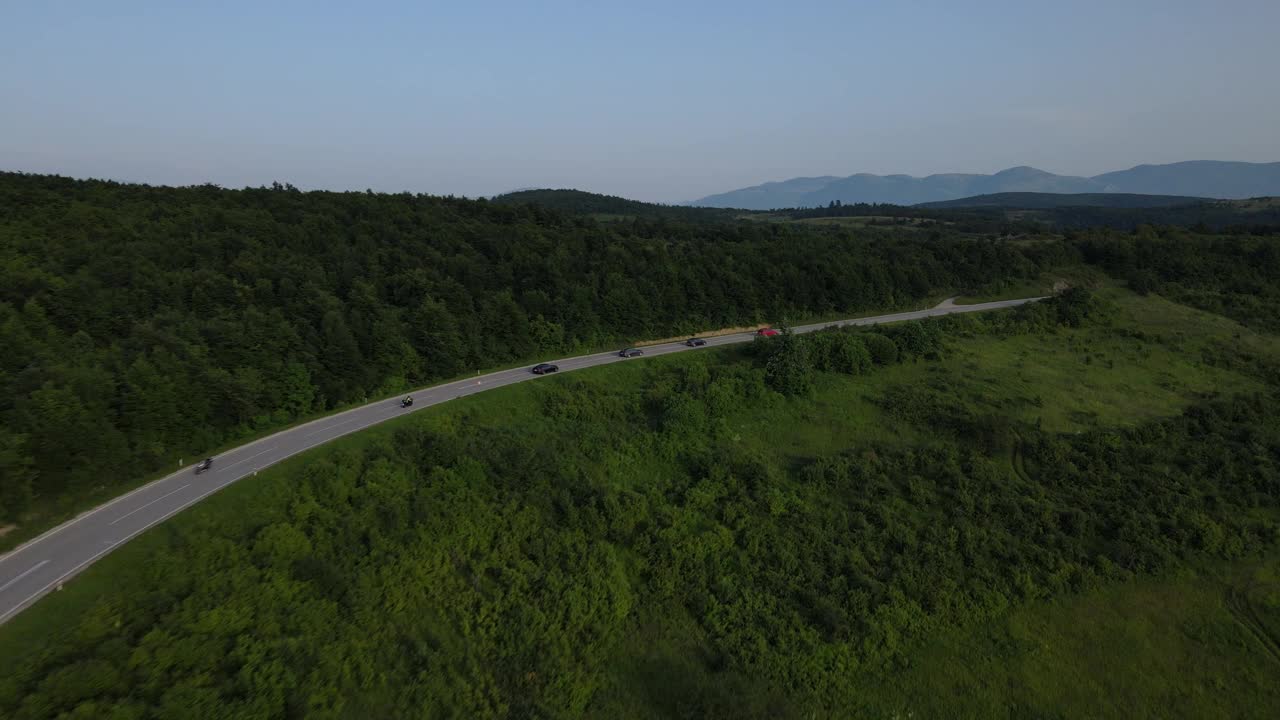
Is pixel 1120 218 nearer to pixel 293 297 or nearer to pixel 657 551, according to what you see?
pixel 657 551

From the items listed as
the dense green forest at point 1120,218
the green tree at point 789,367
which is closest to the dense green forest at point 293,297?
the green tree at point 789,367

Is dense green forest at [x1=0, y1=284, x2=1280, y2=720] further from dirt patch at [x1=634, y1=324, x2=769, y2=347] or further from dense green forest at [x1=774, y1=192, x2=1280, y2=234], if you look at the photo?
dense green forest at [x1=774, y1=192, x2=1280, y2=234]

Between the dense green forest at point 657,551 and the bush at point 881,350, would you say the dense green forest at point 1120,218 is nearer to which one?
the bush at point 881,350

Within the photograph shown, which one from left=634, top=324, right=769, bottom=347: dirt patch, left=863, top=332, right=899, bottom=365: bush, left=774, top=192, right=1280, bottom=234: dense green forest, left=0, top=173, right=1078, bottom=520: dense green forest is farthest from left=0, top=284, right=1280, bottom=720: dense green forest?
Answer: left=774, top=192, right=1280, bottom=234: dense green forest

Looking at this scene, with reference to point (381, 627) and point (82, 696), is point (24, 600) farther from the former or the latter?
point (381, 627)

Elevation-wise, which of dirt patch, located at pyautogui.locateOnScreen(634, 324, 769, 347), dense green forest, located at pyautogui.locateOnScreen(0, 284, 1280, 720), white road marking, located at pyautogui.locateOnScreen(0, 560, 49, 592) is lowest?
dense green forest, located at pyautogui.locateOnScreen(0, 284, 1280, 720)
